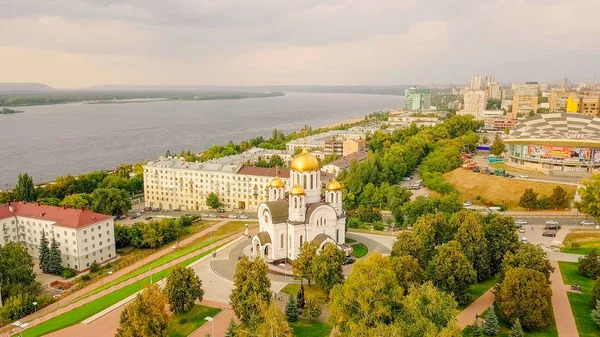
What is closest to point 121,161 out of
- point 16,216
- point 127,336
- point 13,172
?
point 13,172

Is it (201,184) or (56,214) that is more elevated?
(56,214)

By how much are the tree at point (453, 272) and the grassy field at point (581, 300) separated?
567 cm

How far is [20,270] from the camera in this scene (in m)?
32.4

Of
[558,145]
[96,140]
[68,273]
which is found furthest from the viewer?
[96,140]

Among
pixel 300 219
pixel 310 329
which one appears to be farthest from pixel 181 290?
pixel 300 219

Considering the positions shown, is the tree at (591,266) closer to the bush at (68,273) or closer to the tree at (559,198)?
the tree at (559,198)

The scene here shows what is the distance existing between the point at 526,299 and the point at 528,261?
340 centimetres

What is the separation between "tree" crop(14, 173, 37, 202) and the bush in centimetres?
2012

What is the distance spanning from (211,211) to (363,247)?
26.4m

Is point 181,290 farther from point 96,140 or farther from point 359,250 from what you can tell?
point 96,140

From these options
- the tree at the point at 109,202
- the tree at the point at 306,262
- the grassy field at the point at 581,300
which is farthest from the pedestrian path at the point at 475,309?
the tree at the point at 109,202

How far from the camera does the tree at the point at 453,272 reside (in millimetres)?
25938

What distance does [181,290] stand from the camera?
25.7 meters

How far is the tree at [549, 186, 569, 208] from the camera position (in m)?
47.9
